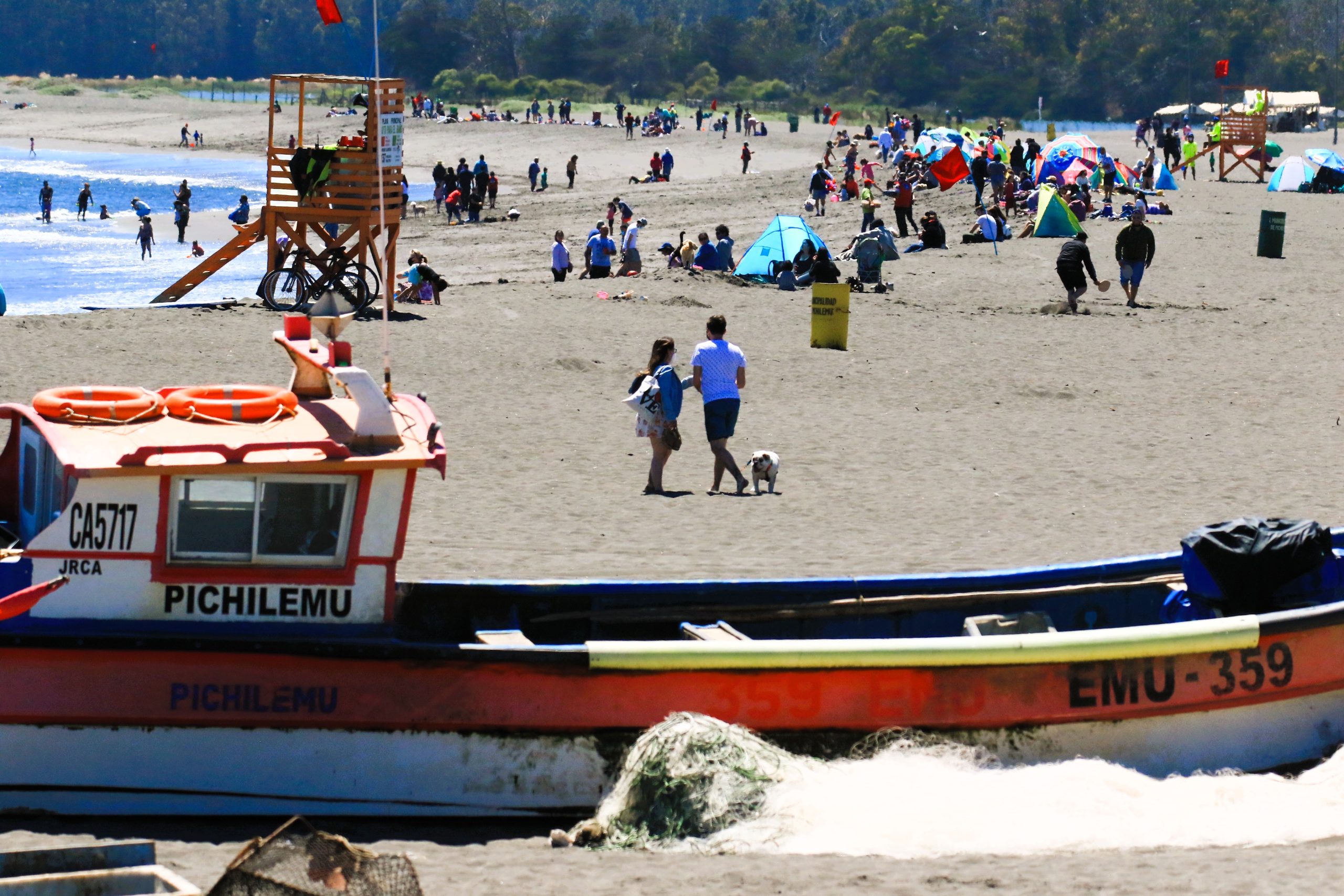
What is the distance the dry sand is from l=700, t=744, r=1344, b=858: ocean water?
0.28m

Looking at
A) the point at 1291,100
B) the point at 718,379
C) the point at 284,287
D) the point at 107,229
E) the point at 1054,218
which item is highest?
the point at 1291,100

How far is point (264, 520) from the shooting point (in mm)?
7949

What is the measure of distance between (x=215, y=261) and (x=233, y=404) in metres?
18.1

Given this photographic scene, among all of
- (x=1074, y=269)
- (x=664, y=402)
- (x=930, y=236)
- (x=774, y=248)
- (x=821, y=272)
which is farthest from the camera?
(x=930, y=236)

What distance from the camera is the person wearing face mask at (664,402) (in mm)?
13547

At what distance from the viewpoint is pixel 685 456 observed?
15.9 meters

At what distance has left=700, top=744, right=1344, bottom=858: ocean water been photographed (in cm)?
765

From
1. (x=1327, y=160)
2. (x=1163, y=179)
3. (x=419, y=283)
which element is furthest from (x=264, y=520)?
(x=1327, y=160)

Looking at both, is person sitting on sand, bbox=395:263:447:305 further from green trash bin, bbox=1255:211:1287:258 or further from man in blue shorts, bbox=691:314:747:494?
green trash bin, bbox=1255:211:1287:258

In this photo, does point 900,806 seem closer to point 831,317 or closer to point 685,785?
point 685,785

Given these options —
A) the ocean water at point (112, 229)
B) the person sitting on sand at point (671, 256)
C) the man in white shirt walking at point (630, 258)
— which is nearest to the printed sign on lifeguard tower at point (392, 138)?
the ocean water at point (112, 229)

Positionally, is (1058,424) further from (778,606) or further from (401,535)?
(401,535)

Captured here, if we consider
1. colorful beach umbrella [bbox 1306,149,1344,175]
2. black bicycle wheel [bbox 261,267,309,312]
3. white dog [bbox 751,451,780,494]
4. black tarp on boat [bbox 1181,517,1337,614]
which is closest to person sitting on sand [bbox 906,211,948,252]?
black bicycle wheel [bbox 261,267,309,312]

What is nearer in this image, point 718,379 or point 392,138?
point 718,379
